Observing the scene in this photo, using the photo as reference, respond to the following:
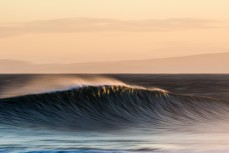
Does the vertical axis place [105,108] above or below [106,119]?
above

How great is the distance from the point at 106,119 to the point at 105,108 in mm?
1409

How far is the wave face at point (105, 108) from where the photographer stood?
73.7 feet

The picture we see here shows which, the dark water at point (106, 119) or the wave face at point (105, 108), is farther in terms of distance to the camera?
the wave face at point (105, 108)

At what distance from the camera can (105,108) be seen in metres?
24.6

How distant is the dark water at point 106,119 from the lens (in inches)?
643

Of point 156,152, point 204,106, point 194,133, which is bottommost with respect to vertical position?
point 156,152

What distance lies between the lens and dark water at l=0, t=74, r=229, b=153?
643 inches

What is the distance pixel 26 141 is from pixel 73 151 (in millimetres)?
2458

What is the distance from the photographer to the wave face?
22469mm

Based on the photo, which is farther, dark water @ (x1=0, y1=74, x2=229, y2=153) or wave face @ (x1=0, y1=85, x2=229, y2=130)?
A: wave face @ (x1=0, y1=85, x2=229, y2=130)

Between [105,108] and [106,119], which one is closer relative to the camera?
[106,119]

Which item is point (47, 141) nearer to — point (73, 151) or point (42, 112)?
point (73, 151)

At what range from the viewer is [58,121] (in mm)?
22312

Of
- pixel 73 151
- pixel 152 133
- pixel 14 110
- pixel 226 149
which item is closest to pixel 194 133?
pixel 152 133
